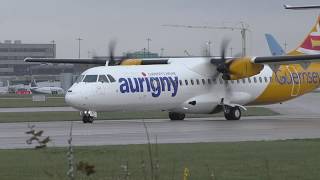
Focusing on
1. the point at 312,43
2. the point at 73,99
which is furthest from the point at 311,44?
the point at 73,99

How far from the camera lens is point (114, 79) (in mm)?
31625

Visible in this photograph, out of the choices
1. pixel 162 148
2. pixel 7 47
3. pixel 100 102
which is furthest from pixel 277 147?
pixel 7 47

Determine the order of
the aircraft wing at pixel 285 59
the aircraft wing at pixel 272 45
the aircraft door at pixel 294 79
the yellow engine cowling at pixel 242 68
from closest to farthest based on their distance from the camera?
the aircraft wing at pixel 285 59 < the yellow engine cowling at pixel 242 68 < the aircraft door at pixel 294 79 < the aircraft wing at pixel 272 45

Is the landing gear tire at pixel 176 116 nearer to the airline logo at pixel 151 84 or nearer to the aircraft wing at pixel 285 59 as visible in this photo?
the airline logo at pixel 151 84

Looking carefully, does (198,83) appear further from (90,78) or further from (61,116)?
(61,116)

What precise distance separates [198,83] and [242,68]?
7.47 feet

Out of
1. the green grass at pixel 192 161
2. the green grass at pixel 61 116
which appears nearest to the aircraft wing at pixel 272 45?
the green grass at pixel 61 116

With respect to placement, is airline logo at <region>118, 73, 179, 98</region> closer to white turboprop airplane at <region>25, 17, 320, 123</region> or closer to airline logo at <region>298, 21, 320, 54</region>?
white turboprop airplane at <region>25, 17, 320, 123</region>

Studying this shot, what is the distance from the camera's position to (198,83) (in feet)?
113

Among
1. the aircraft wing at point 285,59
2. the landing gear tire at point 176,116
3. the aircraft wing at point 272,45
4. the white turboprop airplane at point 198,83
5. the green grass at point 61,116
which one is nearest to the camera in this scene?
the white turboprop airplane at point 198,83

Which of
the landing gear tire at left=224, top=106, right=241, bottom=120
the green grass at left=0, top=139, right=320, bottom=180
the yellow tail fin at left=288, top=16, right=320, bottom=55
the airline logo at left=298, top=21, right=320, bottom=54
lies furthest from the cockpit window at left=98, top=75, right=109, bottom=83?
the green grass at left=0, top=139, right=320, bottom=180

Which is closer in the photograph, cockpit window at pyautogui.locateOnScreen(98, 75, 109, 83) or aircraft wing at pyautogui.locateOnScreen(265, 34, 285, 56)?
cockpit window at pyautogui.locateOnScreen(98, 75, 109, 83)

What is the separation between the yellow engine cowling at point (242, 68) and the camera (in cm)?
3441

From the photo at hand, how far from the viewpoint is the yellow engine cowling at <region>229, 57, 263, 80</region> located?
3441cm
